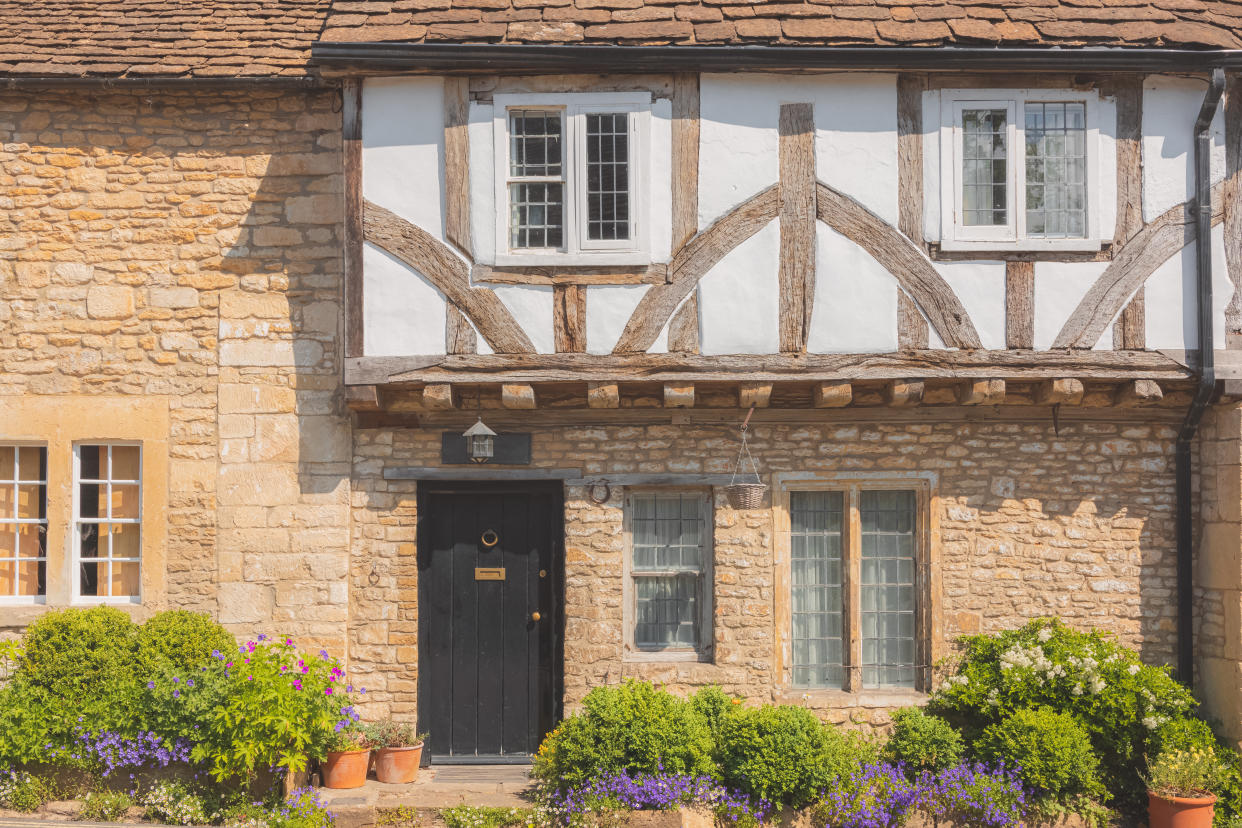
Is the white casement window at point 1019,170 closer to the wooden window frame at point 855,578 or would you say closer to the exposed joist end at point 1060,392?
the exposed joist end at point 1060,392

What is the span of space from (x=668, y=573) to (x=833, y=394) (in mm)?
1990

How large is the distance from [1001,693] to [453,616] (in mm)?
4347

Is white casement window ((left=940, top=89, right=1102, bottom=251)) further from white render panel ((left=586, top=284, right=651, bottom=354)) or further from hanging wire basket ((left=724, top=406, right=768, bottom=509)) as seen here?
white render panel ((left=586, top=284, right=651, bottom=354))

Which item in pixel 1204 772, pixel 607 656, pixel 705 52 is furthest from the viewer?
pixel 607 656

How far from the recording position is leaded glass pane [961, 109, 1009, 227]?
25.8 feet

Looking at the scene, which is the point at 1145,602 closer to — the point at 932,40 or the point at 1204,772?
the point at 1204,772

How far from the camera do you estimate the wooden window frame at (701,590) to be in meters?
8.14

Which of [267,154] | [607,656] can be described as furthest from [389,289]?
[607,656]

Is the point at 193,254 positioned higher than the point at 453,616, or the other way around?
the point at 193,254

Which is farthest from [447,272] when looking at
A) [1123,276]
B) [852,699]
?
[1123,276]

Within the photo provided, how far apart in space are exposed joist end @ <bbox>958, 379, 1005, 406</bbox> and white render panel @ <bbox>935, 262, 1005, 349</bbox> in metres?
0.30

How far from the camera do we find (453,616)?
8.26 meters

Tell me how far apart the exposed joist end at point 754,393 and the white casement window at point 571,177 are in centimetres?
129

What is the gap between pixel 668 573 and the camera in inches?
323
